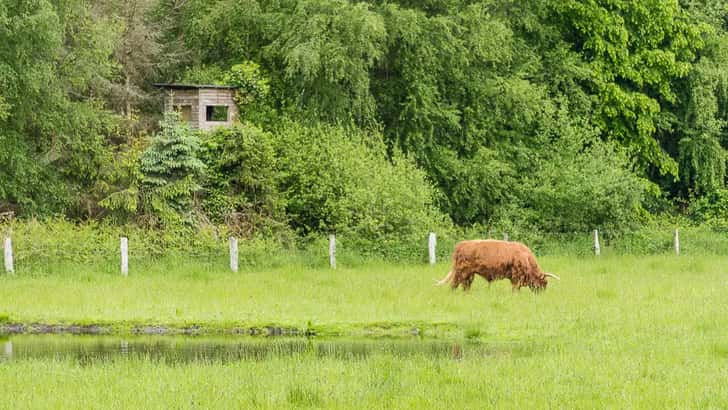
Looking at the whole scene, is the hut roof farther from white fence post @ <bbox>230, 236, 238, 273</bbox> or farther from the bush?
the bush

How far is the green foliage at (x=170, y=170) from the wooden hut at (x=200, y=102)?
113 inches

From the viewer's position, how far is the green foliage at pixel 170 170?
3909 cm

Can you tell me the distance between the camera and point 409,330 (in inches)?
903

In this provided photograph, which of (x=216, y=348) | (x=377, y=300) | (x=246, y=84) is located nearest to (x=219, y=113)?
(x=246, y=84)

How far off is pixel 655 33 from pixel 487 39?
29.5 feet

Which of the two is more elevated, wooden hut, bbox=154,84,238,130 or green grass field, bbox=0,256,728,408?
wooden hut, bbox=154,84,238,130

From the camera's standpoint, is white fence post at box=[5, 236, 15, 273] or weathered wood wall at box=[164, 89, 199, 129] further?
weathered wood wall at box=[164, 89, 199, 129]

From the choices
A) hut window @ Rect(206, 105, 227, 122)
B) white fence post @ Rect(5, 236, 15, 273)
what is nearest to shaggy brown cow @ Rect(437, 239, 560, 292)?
white fence post @ Rect(5, 236, 15, 273)

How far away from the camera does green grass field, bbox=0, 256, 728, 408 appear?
15516 mm

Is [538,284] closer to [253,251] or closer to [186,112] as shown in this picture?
[253,251]

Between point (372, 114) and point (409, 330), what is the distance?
73.5ft

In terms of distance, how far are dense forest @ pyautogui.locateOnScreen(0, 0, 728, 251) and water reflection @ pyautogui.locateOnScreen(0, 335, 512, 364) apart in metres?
16.9

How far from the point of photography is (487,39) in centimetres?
4534

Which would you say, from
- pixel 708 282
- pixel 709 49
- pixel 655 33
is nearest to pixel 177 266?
pixel 708 282
